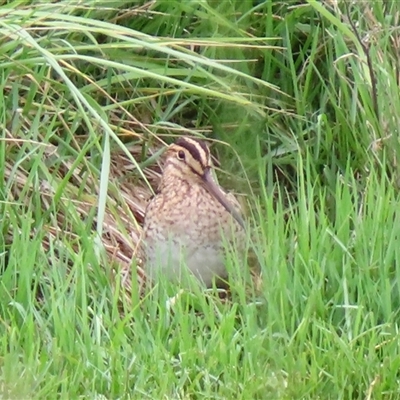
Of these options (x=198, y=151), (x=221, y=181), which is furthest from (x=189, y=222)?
(x=221, y=181)

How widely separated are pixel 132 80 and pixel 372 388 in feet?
6.91

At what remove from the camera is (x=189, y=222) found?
4.29 metres

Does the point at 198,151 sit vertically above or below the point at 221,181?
above

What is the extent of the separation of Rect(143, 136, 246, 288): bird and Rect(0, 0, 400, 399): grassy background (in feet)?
0.39

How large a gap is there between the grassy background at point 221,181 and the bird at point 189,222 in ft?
0.39

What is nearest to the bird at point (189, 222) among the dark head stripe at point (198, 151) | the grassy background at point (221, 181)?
the dark head stripe at point (198, 151)

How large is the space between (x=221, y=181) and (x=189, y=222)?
0.70 metres

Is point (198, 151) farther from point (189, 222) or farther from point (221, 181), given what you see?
point (221, 181)

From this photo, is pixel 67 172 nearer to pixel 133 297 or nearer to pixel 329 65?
pixel 133 297

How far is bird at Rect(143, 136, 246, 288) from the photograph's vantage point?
13.7ft

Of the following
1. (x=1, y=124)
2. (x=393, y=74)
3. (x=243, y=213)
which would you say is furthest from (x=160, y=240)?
(x=393, y=74)

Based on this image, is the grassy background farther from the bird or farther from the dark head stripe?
the dark head stripe

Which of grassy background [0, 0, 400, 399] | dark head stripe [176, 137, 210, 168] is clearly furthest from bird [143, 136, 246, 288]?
grassy background [0, 0, 400, 399]

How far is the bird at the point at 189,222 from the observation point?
4.17 meters
